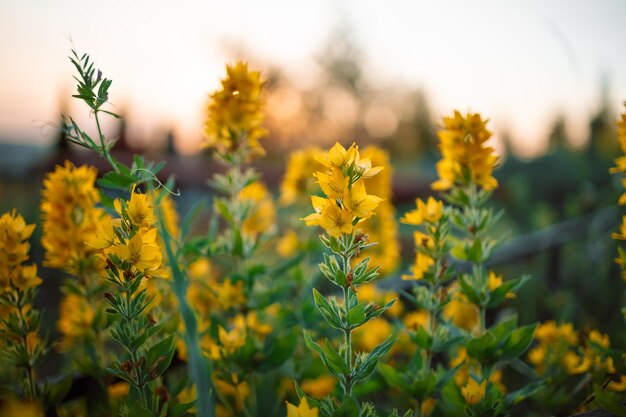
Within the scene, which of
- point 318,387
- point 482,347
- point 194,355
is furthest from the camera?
point 318,387

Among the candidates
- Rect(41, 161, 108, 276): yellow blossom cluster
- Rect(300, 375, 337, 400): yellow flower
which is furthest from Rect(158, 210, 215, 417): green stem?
Rect(300, 375, 337, 400): yellow flower

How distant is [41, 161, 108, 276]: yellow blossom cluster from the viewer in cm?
159

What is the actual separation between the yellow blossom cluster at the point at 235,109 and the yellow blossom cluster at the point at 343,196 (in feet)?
2.37

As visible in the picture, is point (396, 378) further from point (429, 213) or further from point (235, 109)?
point (235, 109)

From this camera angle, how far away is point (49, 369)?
3604 mm

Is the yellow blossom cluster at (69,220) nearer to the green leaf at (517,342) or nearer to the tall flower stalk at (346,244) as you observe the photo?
the tall flower stalk at (346,244)

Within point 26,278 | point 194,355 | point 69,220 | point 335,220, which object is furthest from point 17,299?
point 335,220

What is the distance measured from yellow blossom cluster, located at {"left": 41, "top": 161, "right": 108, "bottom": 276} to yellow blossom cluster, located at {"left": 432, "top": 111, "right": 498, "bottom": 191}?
1.24 meters

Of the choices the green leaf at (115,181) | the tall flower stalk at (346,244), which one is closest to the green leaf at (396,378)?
the tall flower stalk at (346,244)

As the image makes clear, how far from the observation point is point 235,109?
1.73 m

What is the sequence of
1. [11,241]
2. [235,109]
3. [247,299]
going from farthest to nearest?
[247,299]
[235,109]
[11,241]

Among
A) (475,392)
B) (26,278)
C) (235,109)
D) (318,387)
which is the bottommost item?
(318,387)

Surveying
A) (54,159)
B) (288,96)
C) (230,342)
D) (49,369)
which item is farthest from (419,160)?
(230,342)

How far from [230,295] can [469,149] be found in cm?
108
